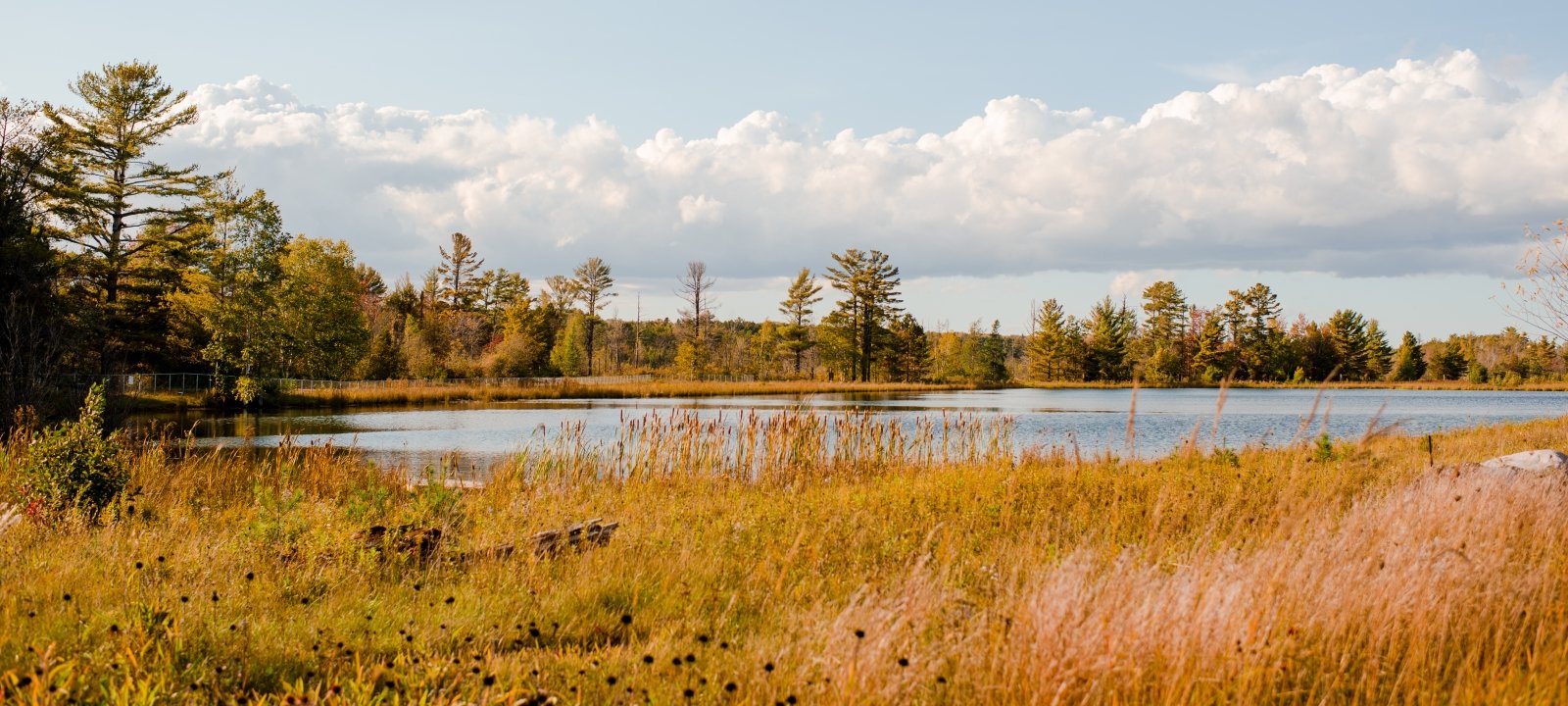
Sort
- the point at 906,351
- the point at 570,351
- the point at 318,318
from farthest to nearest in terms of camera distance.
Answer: the point at 906,351 → the point at 570,351 → the point at 318,318

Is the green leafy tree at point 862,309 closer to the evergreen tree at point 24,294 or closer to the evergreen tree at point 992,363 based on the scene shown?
the evergreen tree at point 992,363

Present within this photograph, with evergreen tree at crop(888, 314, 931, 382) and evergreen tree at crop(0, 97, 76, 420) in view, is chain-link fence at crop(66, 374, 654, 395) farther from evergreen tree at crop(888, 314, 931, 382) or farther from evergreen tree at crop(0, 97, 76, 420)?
evergreen tree at crop(888, 314, 931, 382)

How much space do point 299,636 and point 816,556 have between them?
2.77 metres

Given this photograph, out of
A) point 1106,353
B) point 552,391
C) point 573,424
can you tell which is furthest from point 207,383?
point 1106,353

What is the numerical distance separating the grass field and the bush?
0.26m

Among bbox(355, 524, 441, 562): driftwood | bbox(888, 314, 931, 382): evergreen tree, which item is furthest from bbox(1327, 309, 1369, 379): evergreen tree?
bbox(355, 524, 441, 562): driftwood

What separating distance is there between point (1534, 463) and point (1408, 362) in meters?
80.8

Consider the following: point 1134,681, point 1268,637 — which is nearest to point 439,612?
point 1134,681

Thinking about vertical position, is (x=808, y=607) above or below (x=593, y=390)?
below

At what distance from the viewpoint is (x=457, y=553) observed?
5.76m

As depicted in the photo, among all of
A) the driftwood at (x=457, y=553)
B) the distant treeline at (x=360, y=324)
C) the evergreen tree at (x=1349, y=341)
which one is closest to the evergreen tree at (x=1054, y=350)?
the distant treeline at (x=360, y=324)

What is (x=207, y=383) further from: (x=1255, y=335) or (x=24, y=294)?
(x=1255, y=335)

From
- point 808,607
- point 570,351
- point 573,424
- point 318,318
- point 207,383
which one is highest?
point 318,318

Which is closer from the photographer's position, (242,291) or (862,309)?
(242,291)
